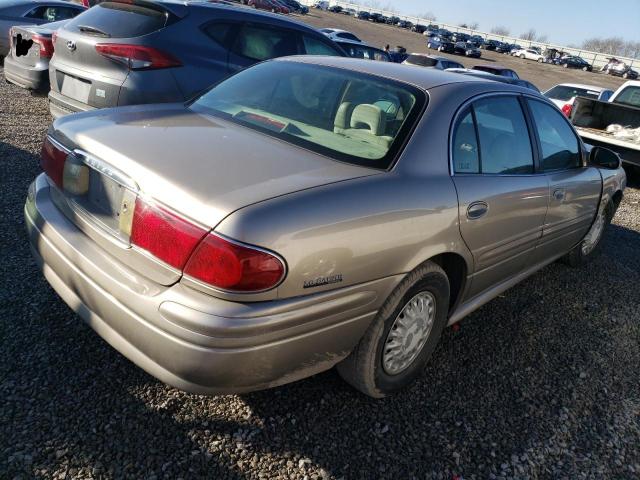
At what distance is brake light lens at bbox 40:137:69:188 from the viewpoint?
2.41m

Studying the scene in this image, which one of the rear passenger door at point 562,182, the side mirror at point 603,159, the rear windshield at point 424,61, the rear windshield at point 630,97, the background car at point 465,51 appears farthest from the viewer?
the background car at point 465,51

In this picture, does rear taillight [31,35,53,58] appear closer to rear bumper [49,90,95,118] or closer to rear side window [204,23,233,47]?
rear bumper [49,90,95,118]

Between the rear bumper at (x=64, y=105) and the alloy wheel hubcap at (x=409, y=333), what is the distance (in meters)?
3.54

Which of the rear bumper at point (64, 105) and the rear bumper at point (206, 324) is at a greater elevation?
the rear bumper at point (206, 324)

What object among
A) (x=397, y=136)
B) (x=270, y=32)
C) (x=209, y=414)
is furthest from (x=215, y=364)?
(x=270, y=32)

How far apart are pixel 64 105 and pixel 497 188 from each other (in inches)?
155

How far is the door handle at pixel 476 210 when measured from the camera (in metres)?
2.58

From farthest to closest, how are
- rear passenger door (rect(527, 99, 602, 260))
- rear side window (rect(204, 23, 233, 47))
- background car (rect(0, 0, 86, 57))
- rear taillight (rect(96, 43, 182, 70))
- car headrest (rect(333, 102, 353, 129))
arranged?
1. background car (rect(0, 0, 86, 57))
2. rear side window (rect(204, 23, 233, 47))
3. rear taillight (rect(96, 43, 182, 70))
4. rear passenger door (rect(527, 99, 602, 260))
5. car headrest (rect(333, 102, 353, 129))

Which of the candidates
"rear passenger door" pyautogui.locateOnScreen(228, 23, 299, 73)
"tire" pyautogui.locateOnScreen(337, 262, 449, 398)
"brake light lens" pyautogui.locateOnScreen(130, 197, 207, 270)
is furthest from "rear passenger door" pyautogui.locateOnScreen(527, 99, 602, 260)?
"rear passenger door" pyautogui.locateOnScreen(228, 23, 299, 73)

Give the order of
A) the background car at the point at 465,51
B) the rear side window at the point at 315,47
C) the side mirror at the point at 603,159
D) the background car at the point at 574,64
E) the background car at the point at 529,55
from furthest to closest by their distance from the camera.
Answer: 1. the background car at the point at 529,55
2. the background car at the point at 574,64
3. the background car at the point at 465,51
4. the rear side window at the point at 315,47
5. the side mirror at the point at 603,159

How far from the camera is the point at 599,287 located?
175 inches

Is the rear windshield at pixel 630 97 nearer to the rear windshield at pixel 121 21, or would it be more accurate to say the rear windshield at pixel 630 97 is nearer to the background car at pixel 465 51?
the rear windshield at pixel 121 21

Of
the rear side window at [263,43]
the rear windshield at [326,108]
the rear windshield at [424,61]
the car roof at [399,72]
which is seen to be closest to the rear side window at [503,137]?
the car roof at [399,72]

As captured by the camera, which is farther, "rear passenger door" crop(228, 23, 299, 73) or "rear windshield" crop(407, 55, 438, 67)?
"rear windshield" crop(407, 55, 438, 67)
